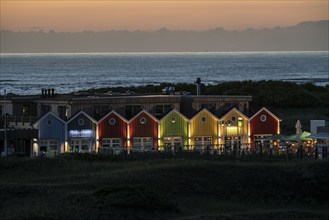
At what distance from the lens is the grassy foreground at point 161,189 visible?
33125mm

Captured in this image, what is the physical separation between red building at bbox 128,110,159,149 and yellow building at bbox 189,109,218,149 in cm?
192

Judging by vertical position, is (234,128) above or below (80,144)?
above

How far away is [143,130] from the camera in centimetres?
5325

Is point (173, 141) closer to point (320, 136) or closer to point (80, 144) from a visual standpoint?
point (80, 144)

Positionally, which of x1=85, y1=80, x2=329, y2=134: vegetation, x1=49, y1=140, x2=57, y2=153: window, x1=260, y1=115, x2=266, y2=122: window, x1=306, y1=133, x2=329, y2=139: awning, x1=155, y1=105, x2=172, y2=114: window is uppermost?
x1=85, y1=80, x2=329, y2=134: vegetation

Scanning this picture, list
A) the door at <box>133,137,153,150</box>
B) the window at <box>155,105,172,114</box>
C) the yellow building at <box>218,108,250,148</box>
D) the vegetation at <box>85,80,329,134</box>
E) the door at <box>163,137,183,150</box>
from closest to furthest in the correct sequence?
the door at <box>133,137,153,150</box> < the door at <box>163,137,183,150</box> < the yellow building at <box>218,108,250,148</box> < the window at <box>155,105,172,114</box> < the vegetation at <box>85,80,329,134</box>

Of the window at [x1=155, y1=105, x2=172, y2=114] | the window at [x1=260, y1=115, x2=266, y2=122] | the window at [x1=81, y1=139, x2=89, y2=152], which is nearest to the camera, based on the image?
the window at [x1=81, y1=139, x2=89, y2=152]

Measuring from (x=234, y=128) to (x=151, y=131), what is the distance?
14.5 feet

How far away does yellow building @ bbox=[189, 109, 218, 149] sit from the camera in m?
54.0

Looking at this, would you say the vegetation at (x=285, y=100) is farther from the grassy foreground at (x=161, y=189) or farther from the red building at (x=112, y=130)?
the grassy foreground at (x=161, y=189)

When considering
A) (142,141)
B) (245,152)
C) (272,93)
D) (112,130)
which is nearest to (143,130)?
(142,141)

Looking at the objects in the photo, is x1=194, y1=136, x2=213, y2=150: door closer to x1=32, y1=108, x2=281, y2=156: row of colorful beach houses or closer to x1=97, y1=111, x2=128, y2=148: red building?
x1=32, y1=108, x2=281, y2=156: row of colorful beach houses

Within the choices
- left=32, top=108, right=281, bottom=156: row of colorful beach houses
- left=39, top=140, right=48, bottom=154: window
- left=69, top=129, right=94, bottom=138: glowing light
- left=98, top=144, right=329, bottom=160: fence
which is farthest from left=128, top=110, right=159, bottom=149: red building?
left=39, top=140, right=48, bottom=154: window

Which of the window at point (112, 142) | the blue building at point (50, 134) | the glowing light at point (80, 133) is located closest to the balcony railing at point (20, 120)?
the blue building at point (50, 134)
